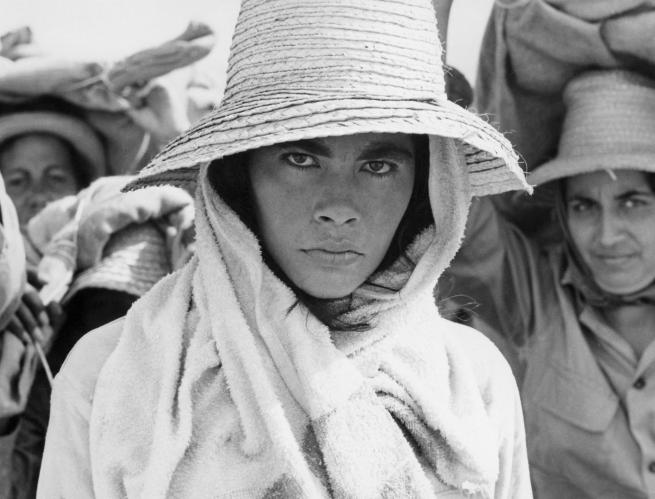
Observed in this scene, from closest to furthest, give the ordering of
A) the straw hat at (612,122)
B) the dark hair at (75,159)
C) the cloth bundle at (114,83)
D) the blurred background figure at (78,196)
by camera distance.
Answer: the blurred background figure at (78,196), the straw hat at (612,122), the cloth bundle at (114,83), the dark hair at (75,159)

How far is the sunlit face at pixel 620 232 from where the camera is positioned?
10.5 ft

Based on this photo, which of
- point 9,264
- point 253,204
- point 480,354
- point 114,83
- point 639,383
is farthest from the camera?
point 114,83

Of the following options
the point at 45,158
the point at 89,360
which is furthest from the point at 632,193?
the point at 45,158

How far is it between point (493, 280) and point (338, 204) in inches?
63.4

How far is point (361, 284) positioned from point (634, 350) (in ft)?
4.88

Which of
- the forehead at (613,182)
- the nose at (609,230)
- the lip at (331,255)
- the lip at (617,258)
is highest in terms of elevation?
the lip at (331,255)

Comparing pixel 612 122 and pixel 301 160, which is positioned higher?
pixel 301 160

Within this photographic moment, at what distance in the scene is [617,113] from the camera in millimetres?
3215

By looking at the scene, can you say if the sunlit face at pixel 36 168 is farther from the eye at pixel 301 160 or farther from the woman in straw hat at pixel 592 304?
the eye at pixel 301 160

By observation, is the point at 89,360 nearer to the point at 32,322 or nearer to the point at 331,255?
the point at 331,255

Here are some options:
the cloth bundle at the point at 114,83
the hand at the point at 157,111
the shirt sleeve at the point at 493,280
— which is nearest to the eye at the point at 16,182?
the cloth bundle at the point at 114,83

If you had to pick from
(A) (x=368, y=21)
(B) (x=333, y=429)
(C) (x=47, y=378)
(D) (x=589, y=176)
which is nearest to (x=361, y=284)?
(B) (x=333, y=429)

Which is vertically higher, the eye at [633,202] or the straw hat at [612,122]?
the straw hat at [612,122]

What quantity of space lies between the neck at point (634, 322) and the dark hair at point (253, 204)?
1.38 m
